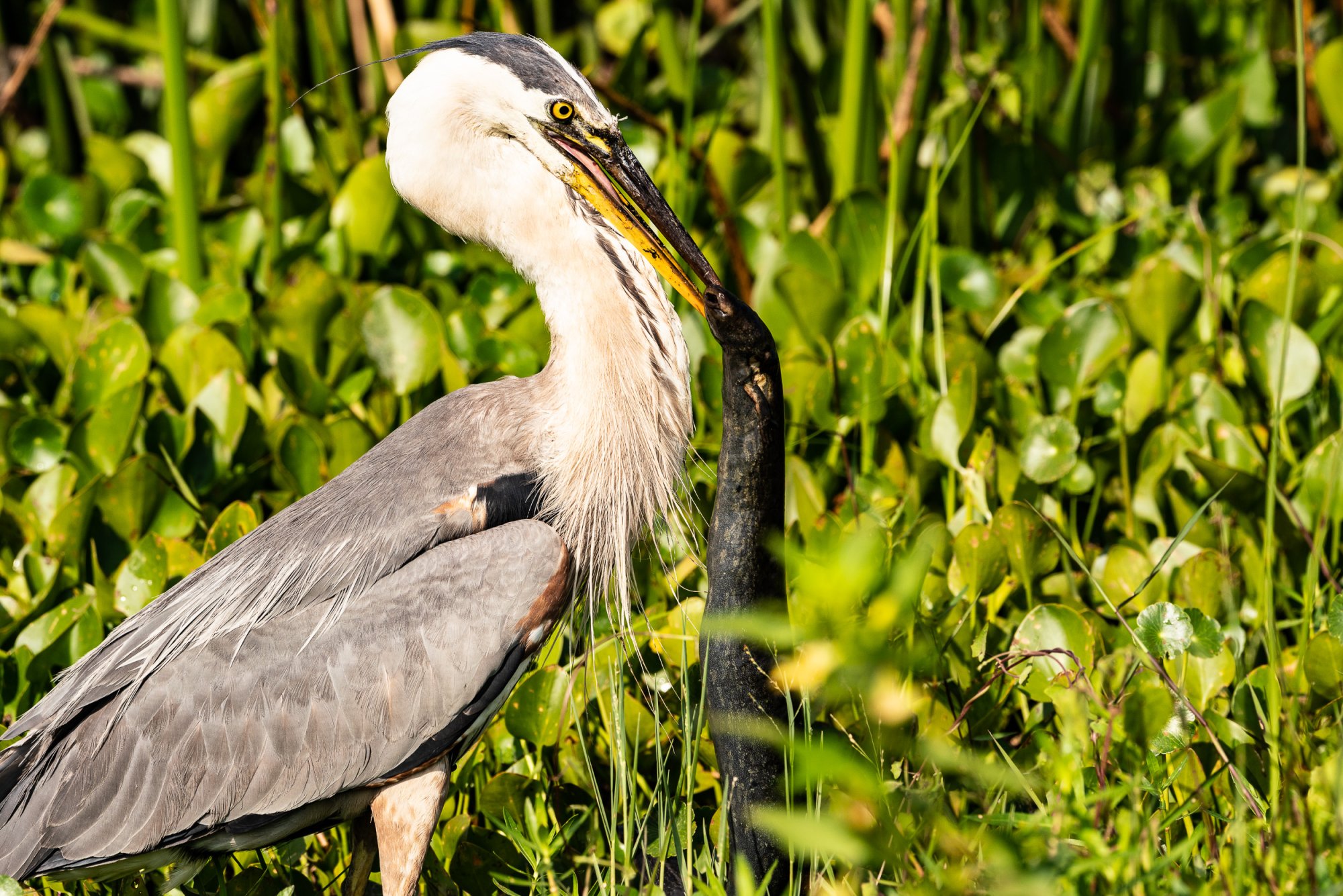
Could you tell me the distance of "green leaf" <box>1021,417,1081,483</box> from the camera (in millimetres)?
3240

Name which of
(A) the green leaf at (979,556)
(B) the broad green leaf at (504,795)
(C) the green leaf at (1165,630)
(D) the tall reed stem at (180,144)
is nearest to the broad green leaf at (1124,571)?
(A) the green leaf at (979,556)

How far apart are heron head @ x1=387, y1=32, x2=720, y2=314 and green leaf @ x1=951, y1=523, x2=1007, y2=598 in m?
0.89

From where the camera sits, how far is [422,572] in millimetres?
2430

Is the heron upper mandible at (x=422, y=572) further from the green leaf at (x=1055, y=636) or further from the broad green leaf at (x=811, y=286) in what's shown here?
the broad green leaf at (x=811, y=286)

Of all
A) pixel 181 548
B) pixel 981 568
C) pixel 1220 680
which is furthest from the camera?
pixel 181 548

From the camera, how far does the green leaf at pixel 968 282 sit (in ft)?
13.4

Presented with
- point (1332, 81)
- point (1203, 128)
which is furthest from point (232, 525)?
point (1332, 81)

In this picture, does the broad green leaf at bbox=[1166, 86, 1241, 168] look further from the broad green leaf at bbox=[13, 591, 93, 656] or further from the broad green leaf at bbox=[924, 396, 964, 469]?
the broad green leaf at bbox=[13, 591, 93, 656]

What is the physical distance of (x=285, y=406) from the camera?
3889mm

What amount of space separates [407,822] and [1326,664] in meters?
1.73

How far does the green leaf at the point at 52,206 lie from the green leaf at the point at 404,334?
1.68 metres

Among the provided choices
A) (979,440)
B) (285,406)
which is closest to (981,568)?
(979,440)

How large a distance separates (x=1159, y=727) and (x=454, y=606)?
1.30 metres

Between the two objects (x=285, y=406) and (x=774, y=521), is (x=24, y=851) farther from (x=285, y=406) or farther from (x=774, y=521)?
Answer: (x=285, y=406)
